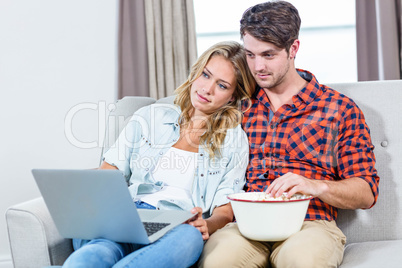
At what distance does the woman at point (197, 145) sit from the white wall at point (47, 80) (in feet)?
3.19

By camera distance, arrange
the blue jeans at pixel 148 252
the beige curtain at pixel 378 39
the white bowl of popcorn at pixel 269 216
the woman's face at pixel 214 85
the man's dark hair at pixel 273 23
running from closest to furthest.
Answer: the blue jeans at pixel 148 252 < the white bowl of popcorn at pixel 269 216 < the man's dark hair at pixel 273 23 < the woman's face at pixel 214 85 < the beige curtain at pixel 378 39

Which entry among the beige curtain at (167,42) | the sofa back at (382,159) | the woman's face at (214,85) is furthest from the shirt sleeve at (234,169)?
the beige curtain at (167,42)

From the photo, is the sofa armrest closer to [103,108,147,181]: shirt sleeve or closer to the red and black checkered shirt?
[103,108,147,181]: shirt sleeve

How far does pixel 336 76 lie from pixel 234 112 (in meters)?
1.31

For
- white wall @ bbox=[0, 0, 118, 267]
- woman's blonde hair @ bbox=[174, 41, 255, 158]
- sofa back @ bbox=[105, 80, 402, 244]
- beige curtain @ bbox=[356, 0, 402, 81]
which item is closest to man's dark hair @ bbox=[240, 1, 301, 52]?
woman's blonde hair @ bbox=[174, 41, 255, 158]

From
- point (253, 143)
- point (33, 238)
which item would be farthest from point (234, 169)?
point (33, 238)

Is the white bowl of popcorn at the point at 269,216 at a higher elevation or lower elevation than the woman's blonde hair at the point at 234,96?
lower

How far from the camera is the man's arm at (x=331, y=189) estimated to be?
56.4 inches

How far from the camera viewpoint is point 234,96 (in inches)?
74.0

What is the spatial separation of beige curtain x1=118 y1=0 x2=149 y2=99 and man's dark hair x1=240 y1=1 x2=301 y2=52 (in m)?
1.02

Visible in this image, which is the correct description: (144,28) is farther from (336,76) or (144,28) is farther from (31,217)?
(31,217)

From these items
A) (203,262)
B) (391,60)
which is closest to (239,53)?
(203,262)

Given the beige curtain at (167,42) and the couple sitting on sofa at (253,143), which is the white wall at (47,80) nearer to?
the beige curtain at (167,42)

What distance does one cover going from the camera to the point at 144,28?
265 centimetres
